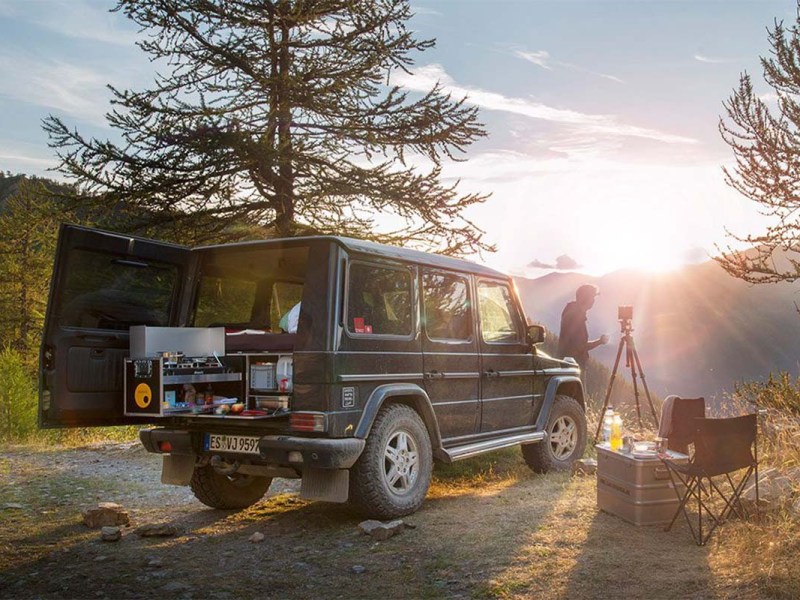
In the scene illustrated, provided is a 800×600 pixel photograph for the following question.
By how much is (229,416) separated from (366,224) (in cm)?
939

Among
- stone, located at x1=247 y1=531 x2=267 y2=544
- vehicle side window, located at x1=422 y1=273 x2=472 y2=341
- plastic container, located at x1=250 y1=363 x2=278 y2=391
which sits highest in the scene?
vehicle side window, located at x1=422 y1=273 x2=472 y2=341

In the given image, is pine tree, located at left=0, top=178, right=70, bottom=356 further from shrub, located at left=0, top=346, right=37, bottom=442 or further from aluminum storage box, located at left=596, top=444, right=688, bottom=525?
aluminum storage box, located at left=596, top=444, right=688, bottom=525

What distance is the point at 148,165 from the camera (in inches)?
544

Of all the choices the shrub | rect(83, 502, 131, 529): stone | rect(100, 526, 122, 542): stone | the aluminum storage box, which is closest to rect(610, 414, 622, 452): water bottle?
the aluminum storage box

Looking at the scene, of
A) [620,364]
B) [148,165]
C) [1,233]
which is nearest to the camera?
[620,364]

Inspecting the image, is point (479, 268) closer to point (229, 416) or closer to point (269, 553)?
point (229, 416)

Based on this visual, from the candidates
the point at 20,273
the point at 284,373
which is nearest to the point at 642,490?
the point at 284,373

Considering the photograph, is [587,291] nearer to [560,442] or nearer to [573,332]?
[573,332]

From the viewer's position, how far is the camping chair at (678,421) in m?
6.31

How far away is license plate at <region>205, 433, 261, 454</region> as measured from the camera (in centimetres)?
600

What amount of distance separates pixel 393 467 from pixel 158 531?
6.18 feet

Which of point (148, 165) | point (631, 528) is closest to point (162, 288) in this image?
point (631, 528)

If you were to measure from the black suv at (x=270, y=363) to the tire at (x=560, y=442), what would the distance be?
1.21 metres

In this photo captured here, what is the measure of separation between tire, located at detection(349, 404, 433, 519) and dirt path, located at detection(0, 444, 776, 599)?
0.23 m
